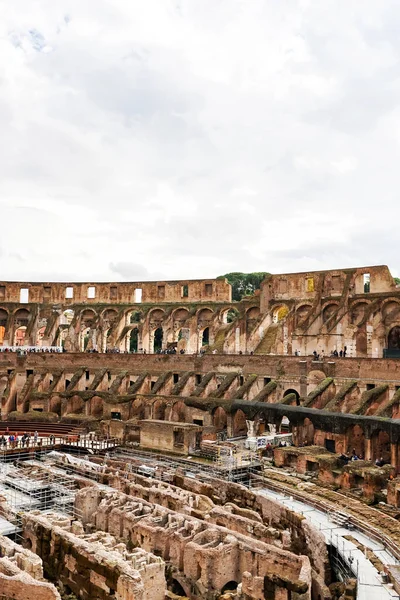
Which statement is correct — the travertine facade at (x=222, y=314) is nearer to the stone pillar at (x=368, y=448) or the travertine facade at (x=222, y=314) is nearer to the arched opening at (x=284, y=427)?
the arched opening at (x=284, y=427)

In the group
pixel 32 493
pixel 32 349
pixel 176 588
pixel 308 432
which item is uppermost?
pixel 32 349

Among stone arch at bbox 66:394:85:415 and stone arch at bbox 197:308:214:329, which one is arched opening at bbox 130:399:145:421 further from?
stone arch at bbox 197:308:214:329

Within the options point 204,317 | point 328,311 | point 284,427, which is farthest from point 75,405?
point 328,311

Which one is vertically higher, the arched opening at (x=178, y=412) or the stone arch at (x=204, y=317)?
the stone arch at (x=204, y=317)

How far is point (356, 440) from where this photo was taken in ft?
99.4

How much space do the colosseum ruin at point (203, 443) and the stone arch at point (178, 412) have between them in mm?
100

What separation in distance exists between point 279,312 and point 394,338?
11195mm

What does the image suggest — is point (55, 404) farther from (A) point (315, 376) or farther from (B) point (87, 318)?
(A) point (315, 376)

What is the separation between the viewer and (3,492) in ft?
79.6

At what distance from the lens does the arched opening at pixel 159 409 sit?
3969 centimetres

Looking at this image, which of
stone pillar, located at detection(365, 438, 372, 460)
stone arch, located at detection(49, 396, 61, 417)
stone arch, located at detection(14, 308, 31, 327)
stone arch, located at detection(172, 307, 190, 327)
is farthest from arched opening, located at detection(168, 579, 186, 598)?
stone arch, located at detection(14, 308, 31, 327)

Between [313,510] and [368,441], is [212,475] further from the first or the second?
[368,441]

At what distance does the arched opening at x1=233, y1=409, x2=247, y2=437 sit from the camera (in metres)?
35.7

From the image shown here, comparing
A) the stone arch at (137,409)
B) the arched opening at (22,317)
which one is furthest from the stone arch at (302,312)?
the arched opening at (22,317)
